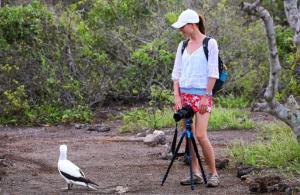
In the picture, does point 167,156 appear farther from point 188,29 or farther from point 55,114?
point 55,114

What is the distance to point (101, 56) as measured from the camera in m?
16.8

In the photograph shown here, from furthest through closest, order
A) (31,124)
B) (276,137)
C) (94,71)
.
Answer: (94,71), (31,124), (276,137)

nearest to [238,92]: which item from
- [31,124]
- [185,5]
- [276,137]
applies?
[185,5]

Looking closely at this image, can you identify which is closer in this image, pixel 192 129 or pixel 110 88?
pixel 192 129

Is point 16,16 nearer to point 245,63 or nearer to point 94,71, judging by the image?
point 94,71

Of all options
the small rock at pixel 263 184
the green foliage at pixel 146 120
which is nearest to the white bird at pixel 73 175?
the small rock at pixel 263 184

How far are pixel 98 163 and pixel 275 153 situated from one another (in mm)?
2530

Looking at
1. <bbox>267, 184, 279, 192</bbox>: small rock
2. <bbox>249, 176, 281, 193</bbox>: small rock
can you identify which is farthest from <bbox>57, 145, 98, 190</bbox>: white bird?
<bbox>267, 184, 279, 192</bbox>: small rock

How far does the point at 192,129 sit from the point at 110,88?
8.64 m

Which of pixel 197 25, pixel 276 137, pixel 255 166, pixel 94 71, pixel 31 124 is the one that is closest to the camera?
pixel 197 25

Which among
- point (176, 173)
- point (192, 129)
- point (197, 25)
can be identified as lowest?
point (176, 173)

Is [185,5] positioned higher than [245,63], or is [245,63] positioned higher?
[185,5]

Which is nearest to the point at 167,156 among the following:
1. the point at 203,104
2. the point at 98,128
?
the point at 203,104

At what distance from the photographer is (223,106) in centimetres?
1634
